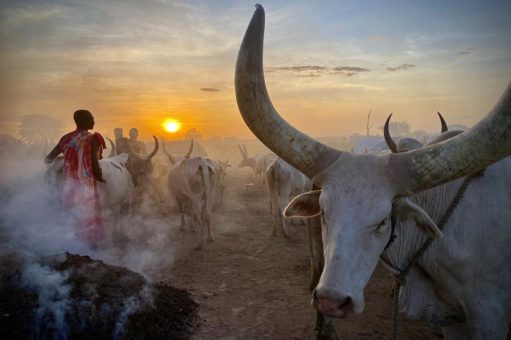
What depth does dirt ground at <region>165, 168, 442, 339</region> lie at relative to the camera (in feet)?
13.6

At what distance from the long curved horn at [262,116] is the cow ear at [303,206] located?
25cm

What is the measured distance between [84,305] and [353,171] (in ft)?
10.3

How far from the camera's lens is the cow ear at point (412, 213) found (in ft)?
6.84

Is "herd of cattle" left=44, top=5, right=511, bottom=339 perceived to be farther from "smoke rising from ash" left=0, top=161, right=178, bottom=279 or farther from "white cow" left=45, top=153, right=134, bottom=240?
"white cow" left=45, top=153, right=134, bottom=240

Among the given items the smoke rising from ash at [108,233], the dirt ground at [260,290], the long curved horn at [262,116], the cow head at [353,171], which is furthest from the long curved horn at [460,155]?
the smoke rising from ash at [108,233]

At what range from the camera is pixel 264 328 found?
168 inches

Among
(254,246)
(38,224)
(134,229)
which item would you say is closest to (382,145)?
(254,246)

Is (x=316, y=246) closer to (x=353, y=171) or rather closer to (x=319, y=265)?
(x=319, y=265)

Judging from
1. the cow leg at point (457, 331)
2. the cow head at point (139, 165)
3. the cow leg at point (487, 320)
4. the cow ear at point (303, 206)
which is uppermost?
the cow ear at point (303, 206)

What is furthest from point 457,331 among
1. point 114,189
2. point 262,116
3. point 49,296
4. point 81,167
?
point 114,189

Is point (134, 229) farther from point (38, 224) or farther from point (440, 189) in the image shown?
point (440, 189)

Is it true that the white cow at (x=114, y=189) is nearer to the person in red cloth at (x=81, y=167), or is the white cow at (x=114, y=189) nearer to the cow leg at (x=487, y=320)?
the person in red cloth at (x=81, y=167)

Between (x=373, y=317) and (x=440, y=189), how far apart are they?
8.79 feet

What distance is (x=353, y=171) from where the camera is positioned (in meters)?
2.11
